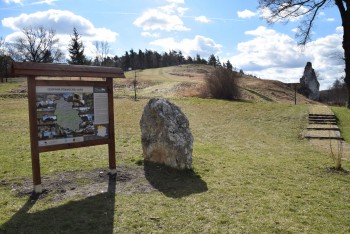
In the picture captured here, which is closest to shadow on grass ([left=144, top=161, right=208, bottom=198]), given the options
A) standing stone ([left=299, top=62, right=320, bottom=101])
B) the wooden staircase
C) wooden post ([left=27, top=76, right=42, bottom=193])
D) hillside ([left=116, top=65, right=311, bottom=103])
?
wooden post ([left=27, top=76, right=42, bottom=193])

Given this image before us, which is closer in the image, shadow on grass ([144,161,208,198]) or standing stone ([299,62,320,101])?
shadow on grass ([144,161,208,198])

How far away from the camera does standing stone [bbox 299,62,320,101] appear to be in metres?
48.8

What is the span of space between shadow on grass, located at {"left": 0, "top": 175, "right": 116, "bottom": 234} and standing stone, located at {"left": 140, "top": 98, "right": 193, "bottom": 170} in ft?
7.17

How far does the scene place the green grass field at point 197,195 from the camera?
475 cm

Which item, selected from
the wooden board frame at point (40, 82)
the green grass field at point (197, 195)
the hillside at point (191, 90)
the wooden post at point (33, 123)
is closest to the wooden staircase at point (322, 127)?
the green grass field at point (197, 195)

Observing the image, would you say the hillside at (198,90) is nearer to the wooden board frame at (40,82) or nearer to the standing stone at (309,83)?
the standing stone at (309,83)

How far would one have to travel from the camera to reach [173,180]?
691 cm

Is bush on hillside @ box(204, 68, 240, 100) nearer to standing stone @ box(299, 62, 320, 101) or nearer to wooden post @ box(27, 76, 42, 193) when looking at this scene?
wooden post @ box(27, 76, 42, 193)

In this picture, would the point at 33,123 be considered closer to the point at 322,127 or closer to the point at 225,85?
the point at 322,127

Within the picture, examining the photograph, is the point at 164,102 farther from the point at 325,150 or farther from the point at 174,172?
the point at 325,150

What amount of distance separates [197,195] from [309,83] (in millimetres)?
47203

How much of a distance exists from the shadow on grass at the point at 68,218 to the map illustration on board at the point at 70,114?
1223mm

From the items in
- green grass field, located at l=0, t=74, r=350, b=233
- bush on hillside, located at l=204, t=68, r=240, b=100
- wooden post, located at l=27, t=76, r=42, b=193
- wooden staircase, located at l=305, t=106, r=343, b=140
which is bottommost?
green grass field, located at l=0, t=74, r=350, b=233

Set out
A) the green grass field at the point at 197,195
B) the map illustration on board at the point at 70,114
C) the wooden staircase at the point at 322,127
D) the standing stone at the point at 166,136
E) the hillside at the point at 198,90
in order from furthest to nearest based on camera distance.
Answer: the hillside at the point at 198,90 < the wooden staircase at the point at 322,127 < the standing stone at the point at 166,136 < the map illustration on board at the point at 70,114 < the green grass field at the point at 197,195
